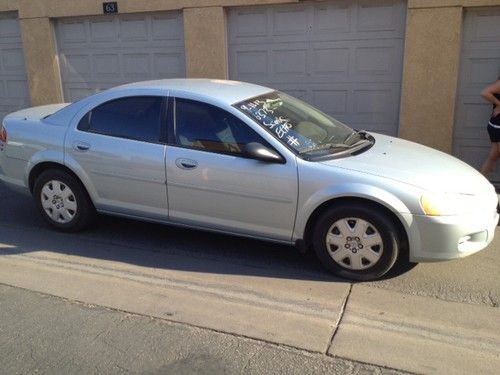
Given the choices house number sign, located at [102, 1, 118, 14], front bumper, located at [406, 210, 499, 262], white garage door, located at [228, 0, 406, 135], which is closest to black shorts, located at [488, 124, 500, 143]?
white garage door, located at [228, 0, 406, 135]

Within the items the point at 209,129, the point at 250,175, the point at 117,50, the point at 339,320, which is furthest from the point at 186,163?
the point at 117,50

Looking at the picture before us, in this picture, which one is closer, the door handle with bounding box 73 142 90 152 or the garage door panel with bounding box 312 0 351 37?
the door handle with bounding box 73 142 90 152

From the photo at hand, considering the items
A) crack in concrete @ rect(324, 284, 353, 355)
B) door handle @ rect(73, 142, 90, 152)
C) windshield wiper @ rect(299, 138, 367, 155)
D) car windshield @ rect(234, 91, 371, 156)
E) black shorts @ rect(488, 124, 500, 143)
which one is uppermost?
car windshield @ rect(234, 91, 371, 156)

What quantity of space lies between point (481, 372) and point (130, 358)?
2033 millimetres

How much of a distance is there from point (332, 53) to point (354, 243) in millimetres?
4381

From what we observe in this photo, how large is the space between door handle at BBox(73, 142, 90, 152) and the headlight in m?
2.98

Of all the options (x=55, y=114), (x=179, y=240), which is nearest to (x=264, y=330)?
(x=179, y=240)

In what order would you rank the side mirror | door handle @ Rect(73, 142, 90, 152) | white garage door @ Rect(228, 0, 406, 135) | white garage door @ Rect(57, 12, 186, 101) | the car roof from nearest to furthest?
the side mirror < the car roof < door handle @ Rect(73, 142, 90, 152) < white garage door @ Rect(228, 0, 406, 135) < white garage door @ Rect(57, 12, 186, 101)

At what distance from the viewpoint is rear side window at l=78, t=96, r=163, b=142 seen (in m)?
4.66

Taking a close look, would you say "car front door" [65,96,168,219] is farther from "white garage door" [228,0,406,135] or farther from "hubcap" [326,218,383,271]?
"white garage door" [228,0,406,135]

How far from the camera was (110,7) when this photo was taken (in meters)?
8.77

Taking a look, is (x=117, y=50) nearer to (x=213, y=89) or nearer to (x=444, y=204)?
(x=213, y=89)

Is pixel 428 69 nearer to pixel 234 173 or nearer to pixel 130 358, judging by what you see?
pixel 234 173

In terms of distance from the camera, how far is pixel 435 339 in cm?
331
